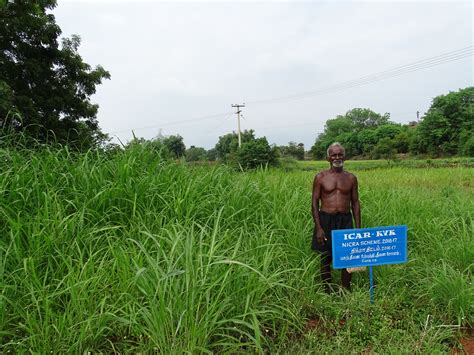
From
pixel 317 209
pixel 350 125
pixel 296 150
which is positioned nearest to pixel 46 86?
pixel 317 209

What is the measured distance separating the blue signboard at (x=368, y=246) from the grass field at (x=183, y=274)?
0.31 metres

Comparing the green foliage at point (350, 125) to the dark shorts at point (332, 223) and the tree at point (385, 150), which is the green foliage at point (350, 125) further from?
the dark shorts at point (332, 223)

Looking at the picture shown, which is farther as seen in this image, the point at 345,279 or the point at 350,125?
the point at 350,125

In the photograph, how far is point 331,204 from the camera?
3.03 meters

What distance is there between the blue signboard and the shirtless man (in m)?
0.39

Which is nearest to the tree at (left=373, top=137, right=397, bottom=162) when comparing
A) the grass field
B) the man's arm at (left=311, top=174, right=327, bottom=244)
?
the grass field

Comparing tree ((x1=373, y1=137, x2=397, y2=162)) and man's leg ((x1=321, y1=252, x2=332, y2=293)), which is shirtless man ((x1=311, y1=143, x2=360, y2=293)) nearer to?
man's leg ((x1=321, y1=252, x2=332, y2=293))

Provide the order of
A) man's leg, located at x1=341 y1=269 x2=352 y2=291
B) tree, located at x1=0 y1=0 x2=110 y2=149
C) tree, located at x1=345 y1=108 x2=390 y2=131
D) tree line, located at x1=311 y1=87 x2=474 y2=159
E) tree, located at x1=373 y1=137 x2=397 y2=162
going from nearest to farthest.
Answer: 1. man's leg, located at x1=341 y1=269 x2=352 y2=291
2. tree, located at x1=0 y1=0 x2=110 y2=149
3. tree line, located at x1=311 y1=87 x2=474 y2=159
4. tree, located at x1=373 y1=137 x2=397 y2=162
5. tree, located at x1=345 y1=108 x2=390 y2=131

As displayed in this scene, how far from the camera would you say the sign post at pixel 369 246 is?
2555 millimetres

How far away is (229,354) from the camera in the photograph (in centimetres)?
184

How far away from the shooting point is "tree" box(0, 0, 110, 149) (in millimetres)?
7988

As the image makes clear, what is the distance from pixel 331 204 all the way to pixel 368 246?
557 mm

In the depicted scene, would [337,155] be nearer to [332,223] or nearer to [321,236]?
[332,223]

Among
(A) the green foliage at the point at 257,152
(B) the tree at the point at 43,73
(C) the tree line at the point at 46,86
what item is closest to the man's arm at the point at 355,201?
(C) the tree line at the point at 46,86
